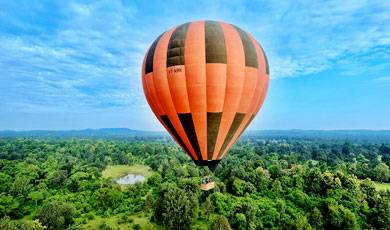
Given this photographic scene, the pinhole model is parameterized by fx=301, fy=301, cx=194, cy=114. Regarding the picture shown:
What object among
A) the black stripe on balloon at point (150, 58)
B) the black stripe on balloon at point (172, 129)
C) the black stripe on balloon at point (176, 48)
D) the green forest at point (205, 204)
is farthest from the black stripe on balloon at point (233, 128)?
the black stripe on balloon at point (150, 58)

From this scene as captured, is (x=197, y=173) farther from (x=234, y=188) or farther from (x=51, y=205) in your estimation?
(x=51, y=205)

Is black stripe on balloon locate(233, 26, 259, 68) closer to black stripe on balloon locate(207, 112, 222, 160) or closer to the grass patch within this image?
black stripe on balloon locate(207, 112, 222, 160)

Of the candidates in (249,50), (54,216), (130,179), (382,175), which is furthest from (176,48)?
(130,179)

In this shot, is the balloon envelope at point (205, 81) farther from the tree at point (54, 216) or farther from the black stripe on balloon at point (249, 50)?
the tree at point (54, 216)

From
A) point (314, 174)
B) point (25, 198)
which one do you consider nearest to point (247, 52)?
point (314, 174)

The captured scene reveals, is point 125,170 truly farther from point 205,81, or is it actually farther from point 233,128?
point 205,81

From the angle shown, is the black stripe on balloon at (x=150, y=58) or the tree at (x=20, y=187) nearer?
the black stripe on balloon at (x=150, y=58)

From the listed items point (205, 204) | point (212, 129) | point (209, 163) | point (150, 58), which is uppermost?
point (150, 58)

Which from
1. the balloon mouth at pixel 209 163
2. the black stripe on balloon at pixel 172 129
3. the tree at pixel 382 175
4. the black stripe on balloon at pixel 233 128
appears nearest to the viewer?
the balloon mouth at pixel 209 163
